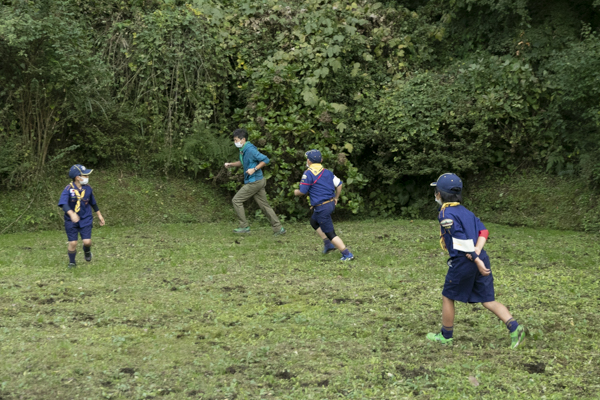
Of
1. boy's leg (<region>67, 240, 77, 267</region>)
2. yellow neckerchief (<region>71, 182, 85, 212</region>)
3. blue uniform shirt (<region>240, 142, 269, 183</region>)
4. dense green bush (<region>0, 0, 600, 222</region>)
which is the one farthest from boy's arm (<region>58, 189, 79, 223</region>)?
dense green bush (<region>0, 0, 600, 222</region>)

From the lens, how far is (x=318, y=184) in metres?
9.09

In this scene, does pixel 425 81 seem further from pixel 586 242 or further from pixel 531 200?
pixel 586 242

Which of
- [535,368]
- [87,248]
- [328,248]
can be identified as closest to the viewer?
[535,368]

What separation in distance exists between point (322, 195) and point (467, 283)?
162 inches

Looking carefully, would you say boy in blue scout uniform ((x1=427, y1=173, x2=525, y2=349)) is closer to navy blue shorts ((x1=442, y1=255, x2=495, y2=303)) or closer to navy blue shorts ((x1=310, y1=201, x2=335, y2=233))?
navy blue shorts ((x1=442, y1=255, x2=495, y2=303))

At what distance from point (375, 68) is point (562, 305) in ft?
31.6

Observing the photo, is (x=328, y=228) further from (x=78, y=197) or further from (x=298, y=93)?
(x=298, y=93)

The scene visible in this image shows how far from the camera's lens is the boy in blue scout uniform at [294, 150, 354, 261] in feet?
29.4

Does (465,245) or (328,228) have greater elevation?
(465,245)

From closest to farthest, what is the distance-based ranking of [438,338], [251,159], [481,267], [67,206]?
[481,267]
[438,338]
[67,206]
[251,159]

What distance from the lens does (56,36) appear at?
1187 centimetres

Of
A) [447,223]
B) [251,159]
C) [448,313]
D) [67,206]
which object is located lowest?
[448,313]

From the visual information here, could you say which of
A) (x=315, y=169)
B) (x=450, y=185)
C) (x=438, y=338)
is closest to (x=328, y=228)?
(x=315, y=169)

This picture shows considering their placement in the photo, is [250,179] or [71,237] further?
[250,179]
